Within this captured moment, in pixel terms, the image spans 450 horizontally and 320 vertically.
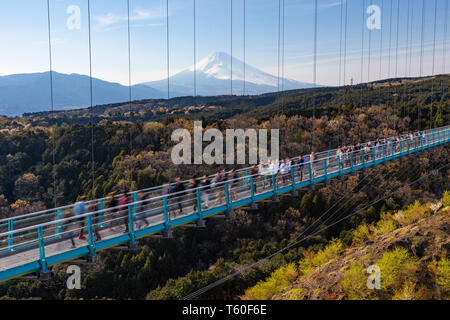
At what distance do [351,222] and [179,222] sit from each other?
157ft

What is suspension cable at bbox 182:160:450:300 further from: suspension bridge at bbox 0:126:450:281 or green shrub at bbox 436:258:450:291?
suspension bridge at bbox 0:126:450:281

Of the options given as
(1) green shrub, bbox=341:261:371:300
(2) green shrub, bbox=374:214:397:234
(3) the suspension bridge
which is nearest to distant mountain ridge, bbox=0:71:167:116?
(2) green shrub, bbox=374:214:397:234

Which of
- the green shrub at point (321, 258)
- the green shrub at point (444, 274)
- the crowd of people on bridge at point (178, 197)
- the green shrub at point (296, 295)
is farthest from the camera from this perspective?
the green shrub at point (321, 258)

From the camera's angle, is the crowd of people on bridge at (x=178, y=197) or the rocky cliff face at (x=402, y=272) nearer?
the crowd of people on bridge at (x=178, y=197)

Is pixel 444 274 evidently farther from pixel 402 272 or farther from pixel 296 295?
pixel 296 295

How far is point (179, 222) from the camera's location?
36.0ft

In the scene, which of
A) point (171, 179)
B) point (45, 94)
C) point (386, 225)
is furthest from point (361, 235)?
point (45, 94)

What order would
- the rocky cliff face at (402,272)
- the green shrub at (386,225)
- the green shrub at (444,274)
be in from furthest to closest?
the green shrub at (386,225), the rocky cliff face at (402,272), the green shrub at (444,274)

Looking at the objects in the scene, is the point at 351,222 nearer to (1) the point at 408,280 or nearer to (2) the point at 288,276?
(2) the point at 288,276

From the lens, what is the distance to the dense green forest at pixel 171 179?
46.0 meters

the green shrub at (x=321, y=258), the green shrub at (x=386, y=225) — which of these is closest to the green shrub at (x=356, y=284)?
the green shrub at (x=321, y=258)

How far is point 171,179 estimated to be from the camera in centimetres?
4650

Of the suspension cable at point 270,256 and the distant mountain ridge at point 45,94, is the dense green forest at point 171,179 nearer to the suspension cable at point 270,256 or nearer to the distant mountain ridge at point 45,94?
the suspension cable at point 270,256
